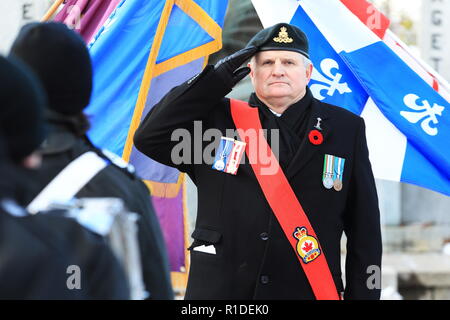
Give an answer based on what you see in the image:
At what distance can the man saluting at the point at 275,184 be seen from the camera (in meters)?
3.27

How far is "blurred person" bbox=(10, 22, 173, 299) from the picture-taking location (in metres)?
2.15

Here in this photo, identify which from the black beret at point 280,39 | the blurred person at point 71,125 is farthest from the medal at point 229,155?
the blurred person at point 71,125

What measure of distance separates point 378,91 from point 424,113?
25 centimetres

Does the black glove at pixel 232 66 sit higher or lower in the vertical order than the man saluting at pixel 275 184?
higher

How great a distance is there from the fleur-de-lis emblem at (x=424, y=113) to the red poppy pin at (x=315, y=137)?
873 millimetres

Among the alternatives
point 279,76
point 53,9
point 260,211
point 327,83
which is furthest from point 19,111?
point 327,83

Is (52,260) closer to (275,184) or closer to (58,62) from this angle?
(58,62)

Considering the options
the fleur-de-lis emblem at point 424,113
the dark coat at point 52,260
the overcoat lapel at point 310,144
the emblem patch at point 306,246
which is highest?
the fleur-de-lis emblem at point 424,113

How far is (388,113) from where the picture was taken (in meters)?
4.14

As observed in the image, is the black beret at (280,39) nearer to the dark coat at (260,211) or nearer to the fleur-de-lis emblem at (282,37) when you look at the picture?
the fleur-de-lis emblem at (282,37)

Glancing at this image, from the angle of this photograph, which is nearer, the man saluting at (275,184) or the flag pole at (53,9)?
the man saluting at (275,184)

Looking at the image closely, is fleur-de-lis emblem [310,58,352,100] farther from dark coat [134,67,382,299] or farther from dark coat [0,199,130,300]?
dark coat [0,199,130,300]

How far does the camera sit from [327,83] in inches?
166
